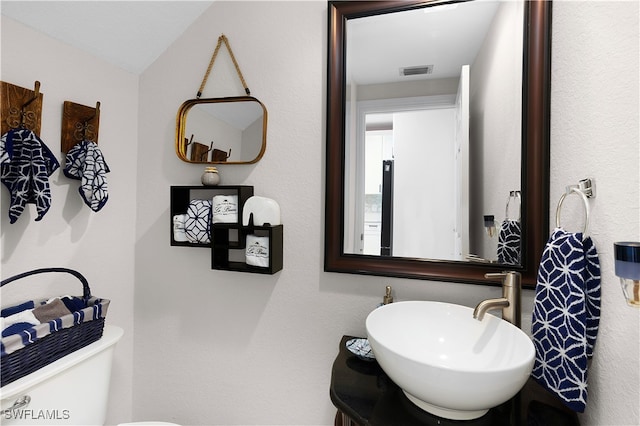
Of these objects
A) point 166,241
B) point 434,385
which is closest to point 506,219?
point 434,385

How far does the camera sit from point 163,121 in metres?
1.47

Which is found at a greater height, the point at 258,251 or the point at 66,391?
the point at 258,251

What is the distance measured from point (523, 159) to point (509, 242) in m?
0.29

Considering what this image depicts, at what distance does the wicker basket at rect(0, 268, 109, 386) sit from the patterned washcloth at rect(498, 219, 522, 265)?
145cm

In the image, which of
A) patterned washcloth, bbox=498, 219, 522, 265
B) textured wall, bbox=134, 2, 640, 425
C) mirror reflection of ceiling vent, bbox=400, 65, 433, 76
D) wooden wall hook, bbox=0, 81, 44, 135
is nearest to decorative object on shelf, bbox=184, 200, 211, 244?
textured wall, bbox=134, 2, 640, 425

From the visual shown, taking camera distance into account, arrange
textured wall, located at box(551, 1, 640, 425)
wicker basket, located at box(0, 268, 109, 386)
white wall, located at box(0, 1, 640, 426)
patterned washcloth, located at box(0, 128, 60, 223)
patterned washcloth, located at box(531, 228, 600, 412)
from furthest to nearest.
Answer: white wall, located at box(0, 1, 640, 426) → patterned washcloth, located at box(0, 128, 60, 223) → wicker basket, located at box(0, 268, 109, 386) → patterned washcloth, located at box(531, 228, 600, 412) → textured wall, located at box(551, 1, 640, 425)

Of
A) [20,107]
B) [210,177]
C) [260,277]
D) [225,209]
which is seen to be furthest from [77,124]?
[260,277]

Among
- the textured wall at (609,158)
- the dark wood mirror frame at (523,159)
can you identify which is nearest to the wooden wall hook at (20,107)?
the dark wood mirror frame at (523,159)

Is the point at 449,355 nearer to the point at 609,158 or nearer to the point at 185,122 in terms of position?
the point at 609,158

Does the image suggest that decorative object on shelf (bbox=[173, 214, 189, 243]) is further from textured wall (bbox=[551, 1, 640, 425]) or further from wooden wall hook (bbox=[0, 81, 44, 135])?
textured wall (bbox=[551, 1, 640, 425])

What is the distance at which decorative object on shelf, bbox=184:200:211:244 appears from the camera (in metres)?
1.31

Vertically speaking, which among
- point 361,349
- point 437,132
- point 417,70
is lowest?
point 361,349

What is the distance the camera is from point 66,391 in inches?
37.9

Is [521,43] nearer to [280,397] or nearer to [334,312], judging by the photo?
[334,312]
